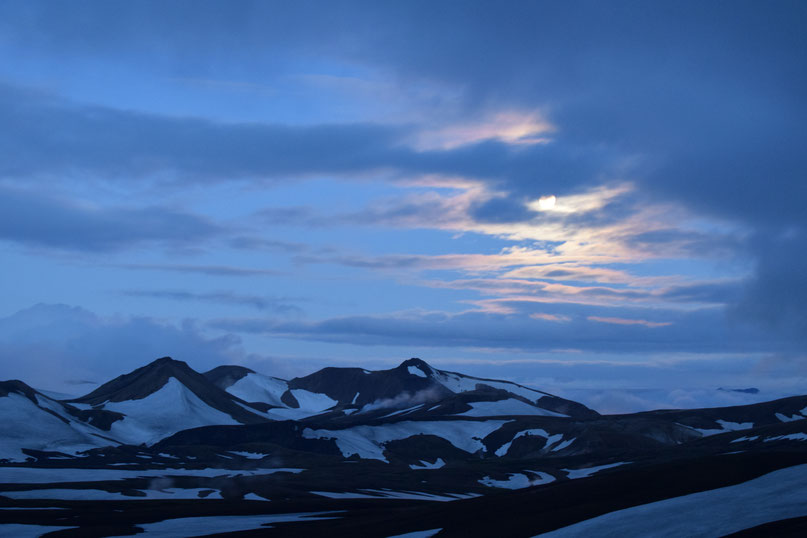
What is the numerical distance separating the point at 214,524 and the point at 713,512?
198 feet

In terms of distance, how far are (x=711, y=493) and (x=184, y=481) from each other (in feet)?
425

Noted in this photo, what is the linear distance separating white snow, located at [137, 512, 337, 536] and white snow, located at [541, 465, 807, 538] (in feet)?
139

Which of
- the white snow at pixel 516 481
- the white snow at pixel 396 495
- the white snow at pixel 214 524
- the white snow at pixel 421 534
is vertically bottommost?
the white snow at pixel 516 481

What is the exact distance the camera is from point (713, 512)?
5534 centimetres

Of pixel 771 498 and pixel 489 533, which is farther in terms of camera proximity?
pixel 489 533

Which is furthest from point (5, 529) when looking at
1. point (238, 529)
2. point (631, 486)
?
point (631, 486)

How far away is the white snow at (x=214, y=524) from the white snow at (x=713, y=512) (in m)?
42.4

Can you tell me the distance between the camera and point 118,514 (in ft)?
339

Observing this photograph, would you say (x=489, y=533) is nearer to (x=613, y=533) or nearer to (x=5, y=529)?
(x=613, y=533)

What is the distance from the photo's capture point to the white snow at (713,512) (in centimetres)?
5112

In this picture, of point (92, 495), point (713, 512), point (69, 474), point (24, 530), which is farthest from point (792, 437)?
point (69, 474)

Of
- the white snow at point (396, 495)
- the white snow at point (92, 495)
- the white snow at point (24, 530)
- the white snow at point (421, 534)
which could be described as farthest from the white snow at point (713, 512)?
the white snow at point (92, 495)

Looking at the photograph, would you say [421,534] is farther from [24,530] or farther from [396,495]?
[396,495]

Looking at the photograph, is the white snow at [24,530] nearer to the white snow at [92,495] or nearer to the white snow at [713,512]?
the white snow at [92,495]
